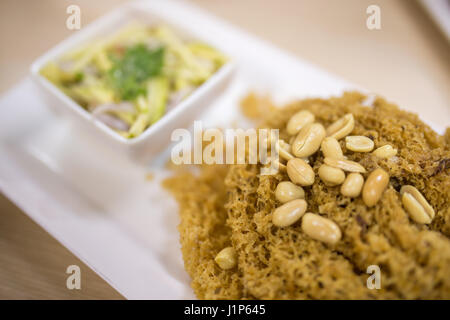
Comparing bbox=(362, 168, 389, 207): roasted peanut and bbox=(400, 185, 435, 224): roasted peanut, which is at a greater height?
bbox=(362, 168, 389, 207): roasted peanut

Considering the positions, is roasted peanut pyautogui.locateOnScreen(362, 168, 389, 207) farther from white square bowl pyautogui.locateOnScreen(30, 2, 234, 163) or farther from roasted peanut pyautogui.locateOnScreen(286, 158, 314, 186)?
white square bowl pyautogui.locateOnScreen(30, 2, 234, 163)

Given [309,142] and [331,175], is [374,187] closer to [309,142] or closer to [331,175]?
[331,175]

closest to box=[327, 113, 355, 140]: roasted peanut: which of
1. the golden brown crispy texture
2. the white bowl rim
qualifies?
the golden brown crispy texture

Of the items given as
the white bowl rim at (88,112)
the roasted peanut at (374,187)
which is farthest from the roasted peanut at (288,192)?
the white bowl rim at (88,112)

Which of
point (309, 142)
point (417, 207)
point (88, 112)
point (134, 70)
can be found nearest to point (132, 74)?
point (134, 70)

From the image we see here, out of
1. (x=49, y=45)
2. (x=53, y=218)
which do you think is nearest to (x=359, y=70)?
(x=53, y=218)

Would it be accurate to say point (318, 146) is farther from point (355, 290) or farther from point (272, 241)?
point (355, 290)
